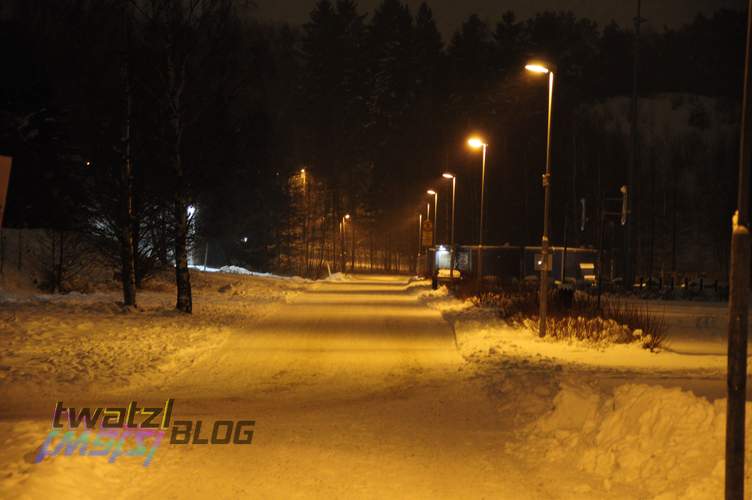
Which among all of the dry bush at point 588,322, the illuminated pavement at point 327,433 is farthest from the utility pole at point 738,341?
the dry bush at point 588,322

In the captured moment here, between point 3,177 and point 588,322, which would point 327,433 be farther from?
point 588,322

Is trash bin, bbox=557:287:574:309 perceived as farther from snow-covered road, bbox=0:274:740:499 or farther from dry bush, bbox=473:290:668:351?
snow-covered road, bbox=0:274:740:499

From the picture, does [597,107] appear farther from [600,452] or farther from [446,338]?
[600,452]

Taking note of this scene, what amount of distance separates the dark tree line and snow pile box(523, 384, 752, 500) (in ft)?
60.0

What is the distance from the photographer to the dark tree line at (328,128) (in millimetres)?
27031

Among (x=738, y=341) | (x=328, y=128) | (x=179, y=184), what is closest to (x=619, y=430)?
(x=738, y=341)

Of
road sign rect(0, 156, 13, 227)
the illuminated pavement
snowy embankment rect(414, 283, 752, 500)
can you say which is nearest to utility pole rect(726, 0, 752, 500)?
snowy embankment rect(414, 283, 752, 500)

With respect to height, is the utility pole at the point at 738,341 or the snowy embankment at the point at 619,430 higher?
the utility pole at the point at 738,341

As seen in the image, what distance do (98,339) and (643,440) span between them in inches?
545

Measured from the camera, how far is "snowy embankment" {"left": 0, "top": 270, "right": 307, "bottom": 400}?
13992mm

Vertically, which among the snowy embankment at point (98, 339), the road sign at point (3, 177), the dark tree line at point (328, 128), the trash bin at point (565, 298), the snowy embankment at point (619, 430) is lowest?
the snowy embankment at point (98, 339)

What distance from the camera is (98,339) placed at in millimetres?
19078

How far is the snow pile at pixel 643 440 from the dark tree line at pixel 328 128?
18.3 m

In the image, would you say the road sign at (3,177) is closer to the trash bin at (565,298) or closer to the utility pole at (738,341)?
the utility pole at (738,341)
